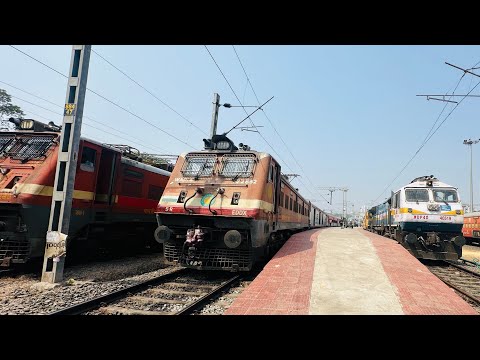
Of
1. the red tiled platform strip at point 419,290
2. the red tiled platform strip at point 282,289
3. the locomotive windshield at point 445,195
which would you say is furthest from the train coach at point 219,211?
the locomotive windshield at point 445,195

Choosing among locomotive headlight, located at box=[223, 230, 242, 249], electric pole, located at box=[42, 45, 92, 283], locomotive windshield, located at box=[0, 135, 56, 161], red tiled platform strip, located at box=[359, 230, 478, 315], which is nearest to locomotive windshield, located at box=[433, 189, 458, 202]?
red tiled platform strip, located at box=[359, 230, 478, 315]

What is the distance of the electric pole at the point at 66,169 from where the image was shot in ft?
24.8

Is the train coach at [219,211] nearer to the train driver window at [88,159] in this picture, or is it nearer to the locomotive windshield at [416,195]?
the train driver window at [88,159]

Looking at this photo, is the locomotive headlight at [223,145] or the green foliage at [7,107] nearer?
the locomotive headlight at [223,145]

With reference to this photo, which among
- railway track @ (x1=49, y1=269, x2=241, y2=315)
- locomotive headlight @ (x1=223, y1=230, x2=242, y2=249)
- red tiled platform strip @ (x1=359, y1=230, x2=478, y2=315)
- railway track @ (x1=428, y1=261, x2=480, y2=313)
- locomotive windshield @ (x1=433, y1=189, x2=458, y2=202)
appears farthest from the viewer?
locomotive windshield @ (x1=433, y1=189, x2=458, y2=202)

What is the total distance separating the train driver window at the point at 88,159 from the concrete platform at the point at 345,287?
19.9 ft

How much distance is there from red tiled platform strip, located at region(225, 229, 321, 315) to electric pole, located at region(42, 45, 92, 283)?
4.85 m

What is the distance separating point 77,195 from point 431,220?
12.9 m

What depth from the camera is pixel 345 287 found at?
19.7 feet

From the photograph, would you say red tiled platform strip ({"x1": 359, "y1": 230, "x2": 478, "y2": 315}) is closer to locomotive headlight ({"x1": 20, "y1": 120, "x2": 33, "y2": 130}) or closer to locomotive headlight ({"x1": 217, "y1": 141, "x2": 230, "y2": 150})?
locomotive headlight ({"x1": 217, "y1": 141, "x2": 230, "y2": 150})

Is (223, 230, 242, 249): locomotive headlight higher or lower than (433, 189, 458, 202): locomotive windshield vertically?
lower

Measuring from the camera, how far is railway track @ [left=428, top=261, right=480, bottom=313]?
8.05 m
